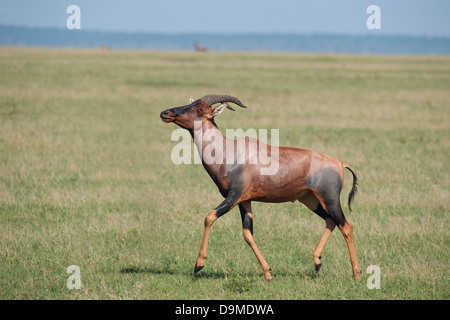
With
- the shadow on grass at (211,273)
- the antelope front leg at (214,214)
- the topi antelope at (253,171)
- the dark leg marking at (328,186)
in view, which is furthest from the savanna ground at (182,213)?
the dark leg marking at (328,186)

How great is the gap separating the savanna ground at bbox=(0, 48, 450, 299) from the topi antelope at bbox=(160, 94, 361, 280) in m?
0.81

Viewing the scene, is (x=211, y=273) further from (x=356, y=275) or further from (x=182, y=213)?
(x=182, y=213)

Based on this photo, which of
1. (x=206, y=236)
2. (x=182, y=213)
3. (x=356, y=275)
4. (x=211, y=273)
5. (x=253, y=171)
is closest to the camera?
(x=206, y=236)

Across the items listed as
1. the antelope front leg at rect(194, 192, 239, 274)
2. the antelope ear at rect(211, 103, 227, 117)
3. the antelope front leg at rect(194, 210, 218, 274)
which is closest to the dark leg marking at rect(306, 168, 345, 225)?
the antelope front leg at rect(194, 192, 239, 274)

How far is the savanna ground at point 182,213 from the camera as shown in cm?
808

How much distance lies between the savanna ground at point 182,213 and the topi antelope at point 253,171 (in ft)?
2.67

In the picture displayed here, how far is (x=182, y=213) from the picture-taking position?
11594mm

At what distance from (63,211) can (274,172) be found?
518 centimetres

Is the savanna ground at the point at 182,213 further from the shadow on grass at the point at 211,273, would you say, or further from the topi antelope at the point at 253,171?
the topi antelope at the point at 253,171

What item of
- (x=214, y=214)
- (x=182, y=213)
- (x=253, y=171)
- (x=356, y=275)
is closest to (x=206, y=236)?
(x=214, y=214)

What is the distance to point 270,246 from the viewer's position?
9.81 m

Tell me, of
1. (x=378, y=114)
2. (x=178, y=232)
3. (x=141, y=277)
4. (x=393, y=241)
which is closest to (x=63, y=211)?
(x=178, y=232)

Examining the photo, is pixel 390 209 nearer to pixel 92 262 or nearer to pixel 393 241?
pixel 393 241

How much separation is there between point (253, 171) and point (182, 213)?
407 cm
